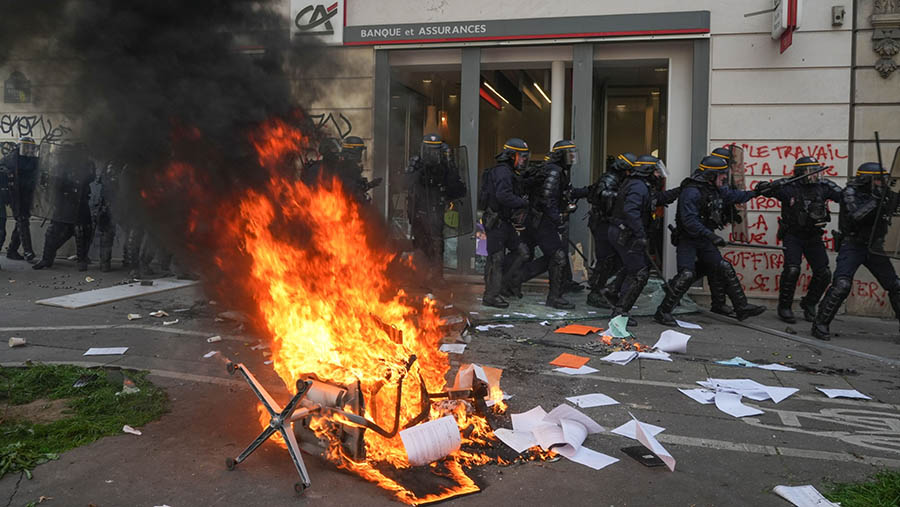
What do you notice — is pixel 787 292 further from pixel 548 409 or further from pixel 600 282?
pixel 548 409

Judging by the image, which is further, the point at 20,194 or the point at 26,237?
the point at 26,237

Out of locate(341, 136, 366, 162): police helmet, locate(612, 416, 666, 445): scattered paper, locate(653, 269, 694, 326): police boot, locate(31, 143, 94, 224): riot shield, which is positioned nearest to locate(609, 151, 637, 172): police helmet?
locate(653, 269, 694, 326): police boot

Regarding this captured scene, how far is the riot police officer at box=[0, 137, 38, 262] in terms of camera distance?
10656 mm

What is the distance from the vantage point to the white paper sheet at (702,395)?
4708 millimetres

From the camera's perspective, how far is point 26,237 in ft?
37.4

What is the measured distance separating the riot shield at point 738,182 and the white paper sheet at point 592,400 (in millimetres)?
5138

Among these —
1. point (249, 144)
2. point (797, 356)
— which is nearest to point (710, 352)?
point (797, 356)

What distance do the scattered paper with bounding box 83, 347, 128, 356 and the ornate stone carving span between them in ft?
32.0

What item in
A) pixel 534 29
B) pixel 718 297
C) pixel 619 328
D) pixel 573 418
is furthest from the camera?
pixel 534 29

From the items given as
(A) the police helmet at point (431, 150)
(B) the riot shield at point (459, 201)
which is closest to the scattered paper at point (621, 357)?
(B) the riot shield at point (459, 201)

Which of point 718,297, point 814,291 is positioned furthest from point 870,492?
point 814,291

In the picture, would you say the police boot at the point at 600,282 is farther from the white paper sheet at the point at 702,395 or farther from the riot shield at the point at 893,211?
the white paper sheet at the point at 702,395

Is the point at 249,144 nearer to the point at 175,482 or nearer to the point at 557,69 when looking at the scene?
the point at 175,482

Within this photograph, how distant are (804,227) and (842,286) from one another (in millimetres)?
1132
